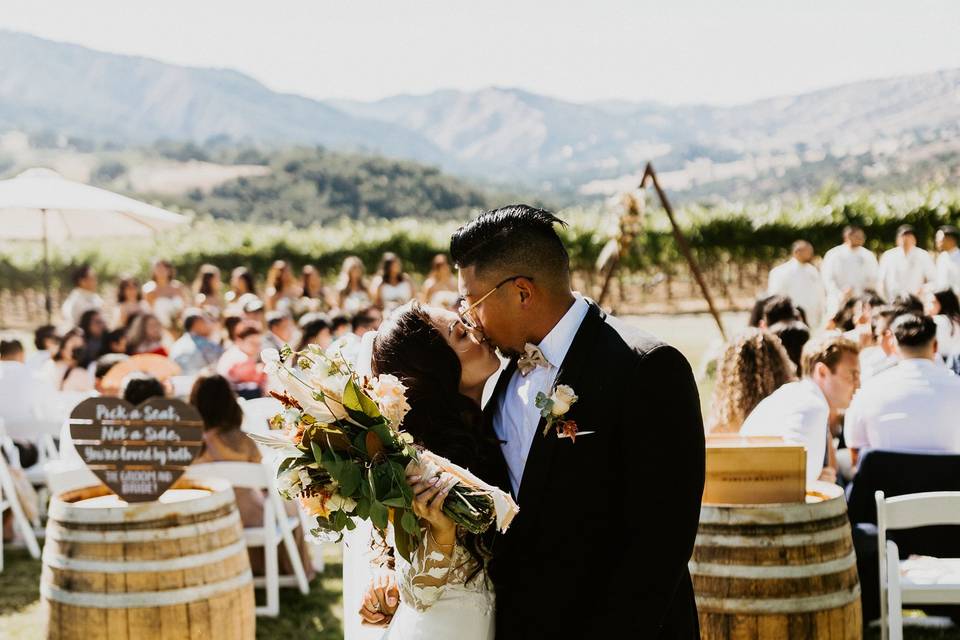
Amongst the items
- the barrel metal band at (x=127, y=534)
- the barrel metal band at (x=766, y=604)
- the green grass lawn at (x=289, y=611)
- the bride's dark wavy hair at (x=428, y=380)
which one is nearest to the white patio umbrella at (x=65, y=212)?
the green grass lawn at (x=289, y=611)

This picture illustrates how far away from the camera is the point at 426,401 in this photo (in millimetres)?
2809

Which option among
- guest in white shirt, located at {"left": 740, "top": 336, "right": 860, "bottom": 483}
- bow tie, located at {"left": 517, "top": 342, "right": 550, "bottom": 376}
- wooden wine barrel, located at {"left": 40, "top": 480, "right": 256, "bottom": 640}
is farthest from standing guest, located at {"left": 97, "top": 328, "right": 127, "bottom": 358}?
bow tie, located at {"left": 517, "top": 342, "right": 550, "bottom": 376}

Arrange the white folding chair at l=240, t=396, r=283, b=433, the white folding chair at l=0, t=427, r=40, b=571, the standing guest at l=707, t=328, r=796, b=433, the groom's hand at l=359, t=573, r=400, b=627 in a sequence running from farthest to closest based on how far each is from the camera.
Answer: the white folding chair at l=0, t=427, r=40, b=571 → the white folding chair at l=240, t=396, r=283, b=433 → the standing guest at l=707, t=328, r=796, b=433 → the groom's hand at l=359, t=573, r=400, b=627

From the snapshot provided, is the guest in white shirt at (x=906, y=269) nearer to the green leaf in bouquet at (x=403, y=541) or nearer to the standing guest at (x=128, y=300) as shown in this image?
the standing guest at (x=128, y=300)

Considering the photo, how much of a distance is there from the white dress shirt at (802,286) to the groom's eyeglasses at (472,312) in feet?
40.1

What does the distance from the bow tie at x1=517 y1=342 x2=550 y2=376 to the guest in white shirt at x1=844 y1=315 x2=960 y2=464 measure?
11.8ft

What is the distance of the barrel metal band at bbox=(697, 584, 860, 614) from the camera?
3893 millimetres

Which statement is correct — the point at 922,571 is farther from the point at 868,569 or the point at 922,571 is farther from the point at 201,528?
the point at 201,528

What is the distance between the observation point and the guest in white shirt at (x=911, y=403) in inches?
221

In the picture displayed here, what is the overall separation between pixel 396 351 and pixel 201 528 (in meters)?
2.22

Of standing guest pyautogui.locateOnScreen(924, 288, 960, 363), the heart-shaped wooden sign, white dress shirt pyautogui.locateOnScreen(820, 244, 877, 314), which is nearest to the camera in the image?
the heart-shaped wooden sign

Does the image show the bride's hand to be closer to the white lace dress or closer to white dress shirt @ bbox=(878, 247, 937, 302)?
the white lace dress

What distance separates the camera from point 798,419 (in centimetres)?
496

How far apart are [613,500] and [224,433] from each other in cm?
440
